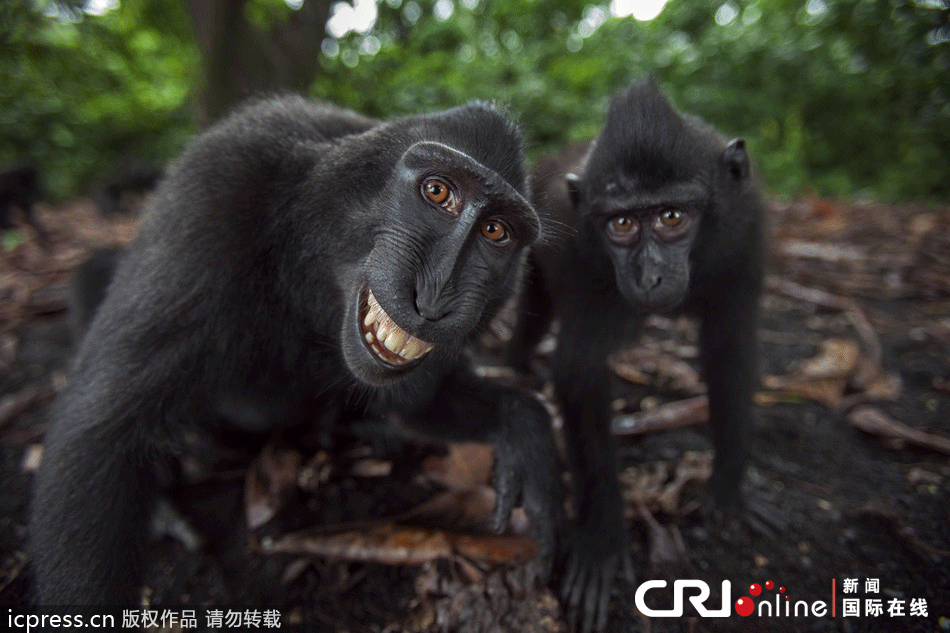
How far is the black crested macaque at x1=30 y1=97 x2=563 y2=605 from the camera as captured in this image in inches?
79.1

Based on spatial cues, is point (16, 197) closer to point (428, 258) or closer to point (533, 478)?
point (428, 258)

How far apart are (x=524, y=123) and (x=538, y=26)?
7685 millimetres

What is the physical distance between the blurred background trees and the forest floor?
1972 mm

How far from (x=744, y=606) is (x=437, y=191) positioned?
2062 mm

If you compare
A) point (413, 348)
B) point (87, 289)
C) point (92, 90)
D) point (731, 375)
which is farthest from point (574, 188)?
point (92, 90)

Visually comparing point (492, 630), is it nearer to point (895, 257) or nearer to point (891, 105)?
point (895, 257)

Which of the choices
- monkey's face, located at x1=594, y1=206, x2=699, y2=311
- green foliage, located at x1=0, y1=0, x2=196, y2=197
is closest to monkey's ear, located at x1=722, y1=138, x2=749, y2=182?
monkey's face, located at x1=594, y1=206, x2=699, y2=311

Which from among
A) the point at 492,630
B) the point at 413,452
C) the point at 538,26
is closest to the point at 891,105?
the point at 538,26

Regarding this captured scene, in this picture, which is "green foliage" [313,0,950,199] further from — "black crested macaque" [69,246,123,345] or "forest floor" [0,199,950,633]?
"forest floor" [0,199,950,633]

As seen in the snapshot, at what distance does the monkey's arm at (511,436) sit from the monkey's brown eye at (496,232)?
89cm

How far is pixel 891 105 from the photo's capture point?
7.62 meters

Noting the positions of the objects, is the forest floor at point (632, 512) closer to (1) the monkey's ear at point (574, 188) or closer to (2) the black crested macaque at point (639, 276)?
(2) the black crested macaque at point (639, 276)

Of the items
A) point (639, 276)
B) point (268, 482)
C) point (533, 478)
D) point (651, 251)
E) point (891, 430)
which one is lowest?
point (268, 482)

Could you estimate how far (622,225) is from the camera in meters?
2.83
